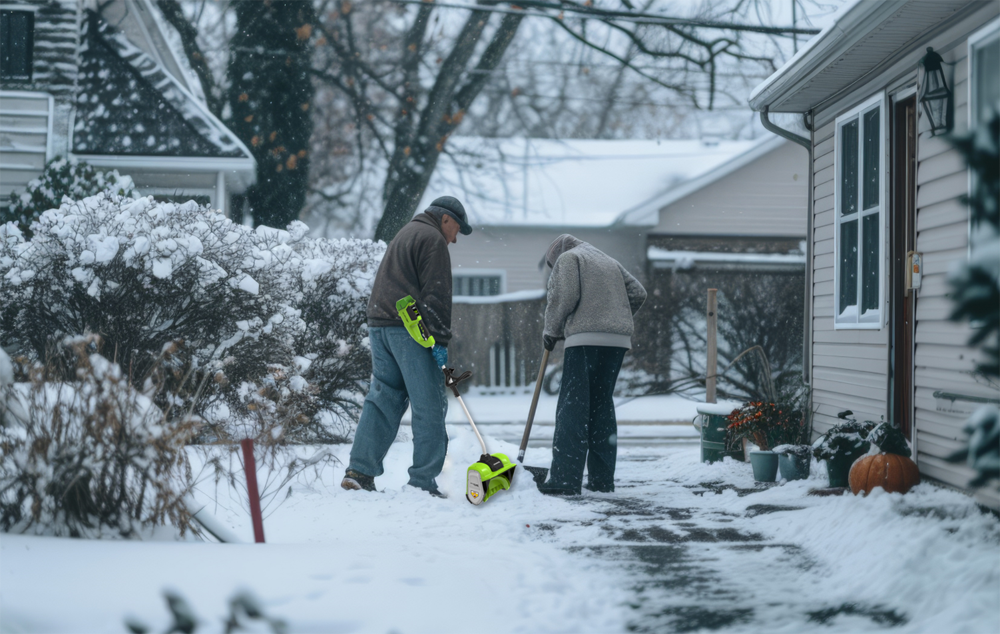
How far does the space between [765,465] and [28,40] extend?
10303mm

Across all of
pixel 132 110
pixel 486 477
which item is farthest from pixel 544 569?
pixel 132 110

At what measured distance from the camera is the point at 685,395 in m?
15.0

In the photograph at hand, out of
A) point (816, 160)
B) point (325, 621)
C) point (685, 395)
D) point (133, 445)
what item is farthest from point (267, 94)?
point (325, 621)

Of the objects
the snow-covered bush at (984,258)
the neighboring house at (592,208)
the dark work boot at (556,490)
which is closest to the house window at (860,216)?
the dark work boot at (556,490)

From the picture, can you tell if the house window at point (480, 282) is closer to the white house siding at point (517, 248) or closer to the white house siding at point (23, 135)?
the white house siding at point (517, 248)

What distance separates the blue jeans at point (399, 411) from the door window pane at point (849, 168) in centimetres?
329

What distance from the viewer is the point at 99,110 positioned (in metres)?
11.6

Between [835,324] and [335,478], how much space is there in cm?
376

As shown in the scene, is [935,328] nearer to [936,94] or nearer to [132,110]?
[936,94]

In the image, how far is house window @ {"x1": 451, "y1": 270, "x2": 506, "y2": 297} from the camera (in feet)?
60.8

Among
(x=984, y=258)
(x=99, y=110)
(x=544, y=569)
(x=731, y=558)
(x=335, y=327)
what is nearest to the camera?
(x=984, y=258)

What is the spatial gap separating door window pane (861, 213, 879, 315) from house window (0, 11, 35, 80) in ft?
32.9

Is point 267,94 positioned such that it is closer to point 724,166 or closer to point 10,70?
point 10,70

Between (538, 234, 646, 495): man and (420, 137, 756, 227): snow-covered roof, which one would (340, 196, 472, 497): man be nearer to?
(538, 234, 646, 495): man
